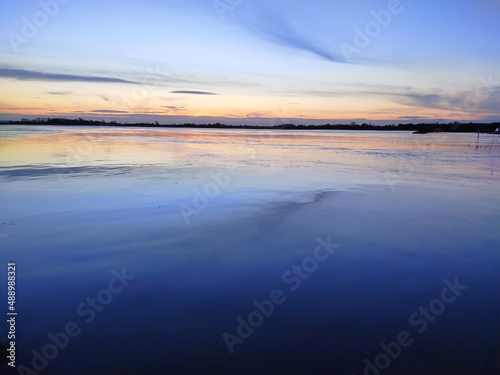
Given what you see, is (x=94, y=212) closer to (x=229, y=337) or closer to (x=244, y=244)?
(x=244, y=244)

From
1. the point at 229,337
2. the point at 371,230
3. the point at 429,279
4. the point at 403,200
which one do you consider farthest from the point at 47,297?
the point at 403,200

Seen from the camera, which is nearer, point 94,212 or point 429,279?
point 429,279

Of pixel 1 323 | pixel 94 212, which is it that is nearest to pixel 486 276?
pixel 1 323

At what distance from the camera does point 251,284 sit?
5.23 metres

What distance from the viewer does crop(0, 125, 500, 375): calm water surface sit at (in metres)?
3.68

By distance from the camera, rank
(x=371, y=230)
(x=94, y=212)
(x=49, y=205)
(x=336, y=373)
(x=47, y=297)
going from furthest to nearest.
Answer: (x=49, y=205) < (x=94, y=212) < (x=371, y=230) < (x=47, y=297) < (x=336, y=373)

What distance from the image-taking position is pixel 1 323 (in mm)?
4066

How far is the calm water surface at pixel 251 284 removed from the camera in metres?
3.68

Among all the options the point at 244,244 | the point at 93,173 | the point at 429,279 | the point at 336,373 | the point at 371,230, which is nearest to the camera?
the point at 336,373

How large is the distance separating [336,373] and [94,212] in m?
7.21

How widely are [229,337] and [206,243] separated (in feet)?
9.95

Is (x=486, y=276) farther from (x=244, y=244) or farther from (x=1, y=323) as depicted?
(x=1, y=323)

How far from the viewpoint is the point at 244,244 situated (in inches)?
271

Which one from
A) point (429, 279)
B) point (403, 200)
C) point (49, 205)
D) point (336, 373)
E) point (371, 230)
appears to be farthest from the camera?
point (403, 200)
